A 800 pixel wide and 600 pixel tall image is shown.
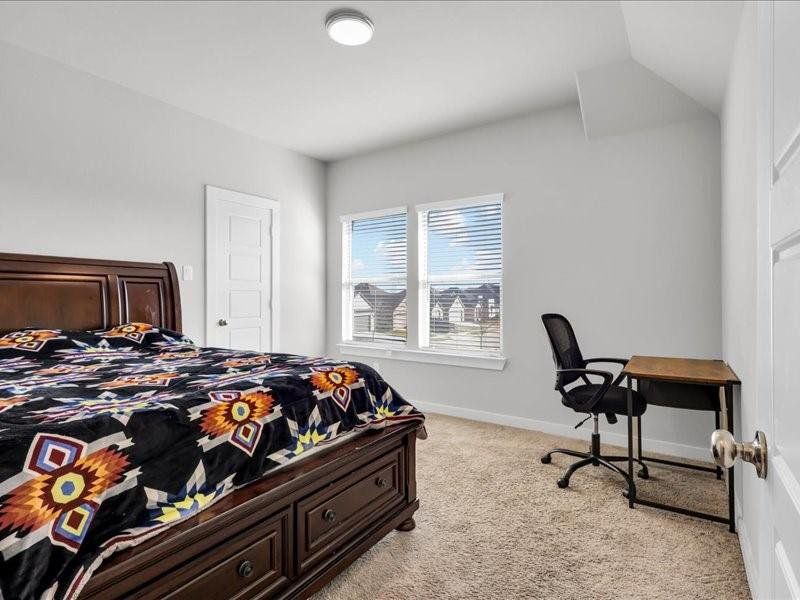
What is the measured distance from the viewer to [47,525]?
103cm

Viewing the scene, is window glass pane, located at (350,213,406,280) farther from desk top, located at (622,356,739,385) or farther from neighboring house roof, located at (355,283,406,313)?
desk top, located at (622,356,739,385)

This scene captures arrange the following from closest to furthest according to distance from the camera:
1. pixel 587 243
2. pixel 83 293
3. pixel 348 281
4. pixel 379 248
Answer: pixel 83 293 < pixel 587 243 < pixel 379 248 < pixel 348 281

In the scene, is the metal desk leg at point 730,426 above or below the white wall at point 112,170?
below

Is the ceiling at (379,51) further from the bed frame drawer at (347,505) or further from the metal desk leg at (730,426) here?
the bed frame drawer at (347,505)

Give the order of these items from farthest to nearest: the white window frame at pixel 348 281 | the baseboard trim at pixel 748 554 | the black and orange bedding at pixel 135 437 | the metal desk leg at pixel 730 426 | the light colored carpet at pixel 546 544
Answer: the white window frame at pixel 348 281
the metal desk leg at pixel 730 426
the light colored carpet at pixel 546 544
the baseboard trim at pixel 748 554
the black and orange bedding at pixel 135 437

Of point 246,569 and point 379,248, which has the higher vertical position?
point 379,248

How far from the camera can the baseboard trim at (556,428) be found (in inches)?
124

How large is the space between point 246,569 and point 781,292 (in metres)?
1.56

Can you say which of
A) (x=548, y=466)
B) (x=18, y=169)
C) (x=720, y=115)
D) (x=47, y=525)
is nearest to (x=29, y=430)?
(x=47, y=525)

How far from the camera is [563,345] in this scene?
2895 mm

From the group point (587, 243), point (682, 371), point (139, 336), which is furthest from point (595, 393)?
point (139, 336)

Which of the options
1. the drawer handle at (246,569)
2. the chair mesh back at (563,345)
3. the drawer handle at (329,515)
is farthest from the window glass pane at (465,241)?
the drawer handle at (246,569)

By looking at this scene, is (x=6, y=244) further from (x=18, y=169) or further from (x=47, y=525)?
(x=47, y=525)

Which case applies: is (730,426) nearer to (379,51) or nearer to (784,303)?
(784,303)
